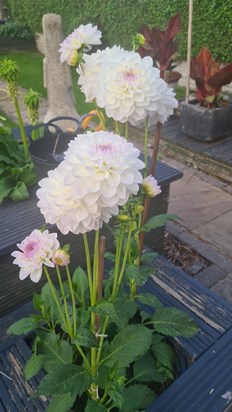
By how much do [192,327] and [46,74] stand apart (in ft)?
11.9

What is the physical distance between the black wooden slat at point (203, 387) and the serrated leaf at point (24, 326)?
→ 0.53m

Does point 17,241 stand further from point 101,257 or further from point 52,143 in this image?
point 52,143

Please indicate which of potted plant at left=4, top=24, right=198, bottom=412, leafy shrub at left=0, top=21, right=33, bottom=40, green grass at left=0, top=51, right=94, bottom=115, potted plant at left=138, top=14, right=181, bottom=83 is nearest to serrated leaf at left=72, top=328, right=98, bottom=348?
potted plant at left=4, top=24, right=198, bottom=412

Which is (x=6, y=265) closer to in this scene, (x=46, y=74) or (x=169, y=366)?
(x=169, y=366)

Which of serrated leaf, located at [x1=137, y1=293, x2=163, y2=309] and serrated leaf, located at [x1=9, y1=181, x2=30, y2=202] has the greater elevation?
serrated leaf, located at [x1=9, y1=181, x2=30, y2=202]

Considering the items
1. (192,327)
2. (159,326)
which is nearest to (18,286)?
(159,326)

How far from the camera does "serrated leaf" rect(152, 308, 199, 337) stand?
1.45 metres

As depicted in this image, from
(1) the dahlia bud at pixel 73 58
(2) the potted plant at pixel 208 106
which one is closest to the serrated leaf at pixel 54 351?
(1) the dahlia bud at pixel 73 58

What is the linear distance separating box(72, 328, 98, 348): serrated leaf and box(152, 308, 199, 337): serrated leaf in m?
0.31

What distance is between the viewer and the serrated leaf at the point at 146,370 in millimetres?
1444

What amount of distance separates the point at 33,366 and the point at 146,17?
21.6 ft

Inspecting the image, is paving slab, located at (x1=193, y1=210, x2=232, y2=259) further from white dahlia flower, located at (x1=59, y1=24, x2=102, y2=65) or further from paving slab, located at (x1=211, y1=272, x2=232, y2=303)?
white dahlia flower, located at (x1=59, y1=24, x2=102, y2=65)

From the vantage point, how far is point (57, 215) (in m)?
0.94

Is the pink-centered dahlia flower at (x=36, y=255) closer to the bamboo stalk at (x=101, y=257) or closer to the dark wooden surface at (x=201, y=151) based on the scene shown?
the bamboo stalk at (x=101, y=257)
